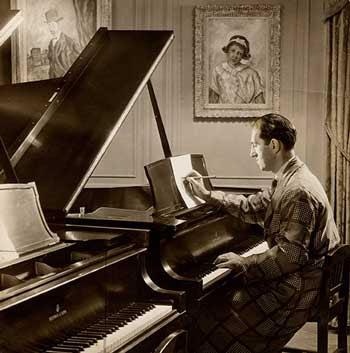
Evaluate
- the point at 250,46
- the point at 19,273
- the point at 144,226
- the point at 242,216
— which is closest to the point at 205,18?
the point at 250,46

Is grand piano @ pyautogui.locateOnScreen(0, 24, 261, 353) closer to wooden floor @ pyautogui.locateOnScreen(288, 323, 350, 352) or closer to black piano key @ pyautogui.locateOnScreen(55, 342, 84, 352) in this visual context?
black piano key @ pyautogui.locateOnScreen(55, 342, 84, 352)

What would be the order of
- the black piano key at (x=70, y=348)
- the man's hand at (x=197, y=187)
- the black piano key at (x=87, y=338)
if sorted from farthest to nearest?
the man's hand at (x=197, y=187)
the black piano key at (x=87, y=338)
the black piano key at (x=70, y=348)

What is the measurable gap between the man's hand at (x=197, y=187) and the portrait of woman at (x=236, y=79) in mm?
1952

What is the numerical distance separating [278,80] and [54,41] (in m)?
1.77

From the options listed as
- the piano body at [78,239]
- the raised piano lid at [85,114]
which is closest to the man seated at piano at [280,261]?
the piano body at [78,239]

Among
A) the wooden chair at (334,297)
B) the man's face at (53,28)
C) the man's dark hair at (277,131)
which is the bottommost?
the wooden chair at (334,297)

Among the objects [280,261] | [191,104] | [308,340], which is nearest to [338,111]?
[191,104]

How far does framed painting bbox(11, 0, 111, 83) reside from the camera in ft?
18.0

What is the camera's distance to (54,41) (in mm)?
5590

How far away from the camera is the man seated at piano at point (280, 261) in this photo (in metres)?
3.33

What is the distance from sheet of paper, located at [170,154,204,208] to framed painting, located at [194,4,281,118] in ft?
6.32

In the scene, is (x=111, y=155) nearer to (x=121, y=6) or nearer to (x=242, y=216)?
(x=121, y=6)

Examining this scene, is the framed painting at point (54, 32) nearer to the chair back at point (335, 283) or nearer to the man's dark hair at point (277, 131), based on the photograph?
the man's dark hair at point (277, 131)

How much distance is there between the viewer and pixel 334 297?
12.6ft
